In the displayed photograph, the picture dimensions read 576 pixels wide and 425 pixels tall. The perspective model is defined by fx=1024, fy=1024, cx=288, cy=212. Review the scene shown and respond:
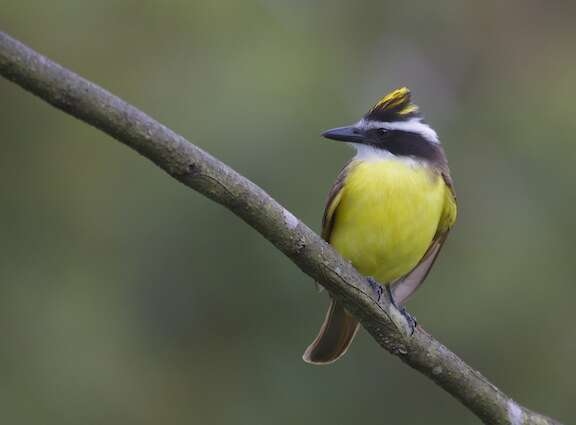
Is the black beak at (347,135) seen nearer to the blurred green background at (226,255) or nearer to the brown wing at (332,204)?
the brown wing at (332,204)

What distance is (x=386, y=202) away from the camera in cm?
450

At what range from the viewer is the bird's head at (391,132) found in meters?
4.74

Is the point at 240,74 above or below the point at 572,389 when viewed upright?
above

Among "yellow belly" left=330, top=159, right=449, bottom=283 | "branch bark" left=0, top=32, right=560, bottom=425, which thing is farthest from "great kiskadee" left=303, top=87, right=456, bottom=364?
"branch bark" left=0, top=32, right=560, bottom=425

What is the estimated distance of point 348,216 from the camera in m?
4.57

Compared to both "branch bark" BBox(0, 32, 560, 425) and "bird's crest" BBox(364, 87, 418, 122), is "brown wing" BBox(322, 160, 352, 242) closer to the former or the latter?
"bird's crest" BBox(364, 87, 418, 122)

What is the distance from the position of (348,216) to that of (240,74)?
6.29 ft

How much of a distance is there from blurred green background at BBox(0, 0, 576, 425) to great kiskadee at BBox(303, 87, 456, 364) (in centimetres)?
70

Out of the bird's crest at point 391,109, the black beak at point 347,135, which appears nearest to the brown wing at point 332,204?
the black beak at point 347,135

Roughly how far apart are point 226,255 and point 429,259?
3.88ft

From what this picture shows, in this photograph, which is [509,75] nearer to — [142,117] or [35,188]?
[35,188]

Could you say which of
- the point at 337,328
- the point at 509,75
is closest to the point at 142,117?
the point at 337,328

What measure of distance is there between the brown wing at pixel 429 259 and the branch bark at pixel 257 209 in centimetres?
91

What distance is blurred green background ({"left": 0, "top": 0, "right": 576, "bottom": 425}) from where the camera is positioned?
221 inches
